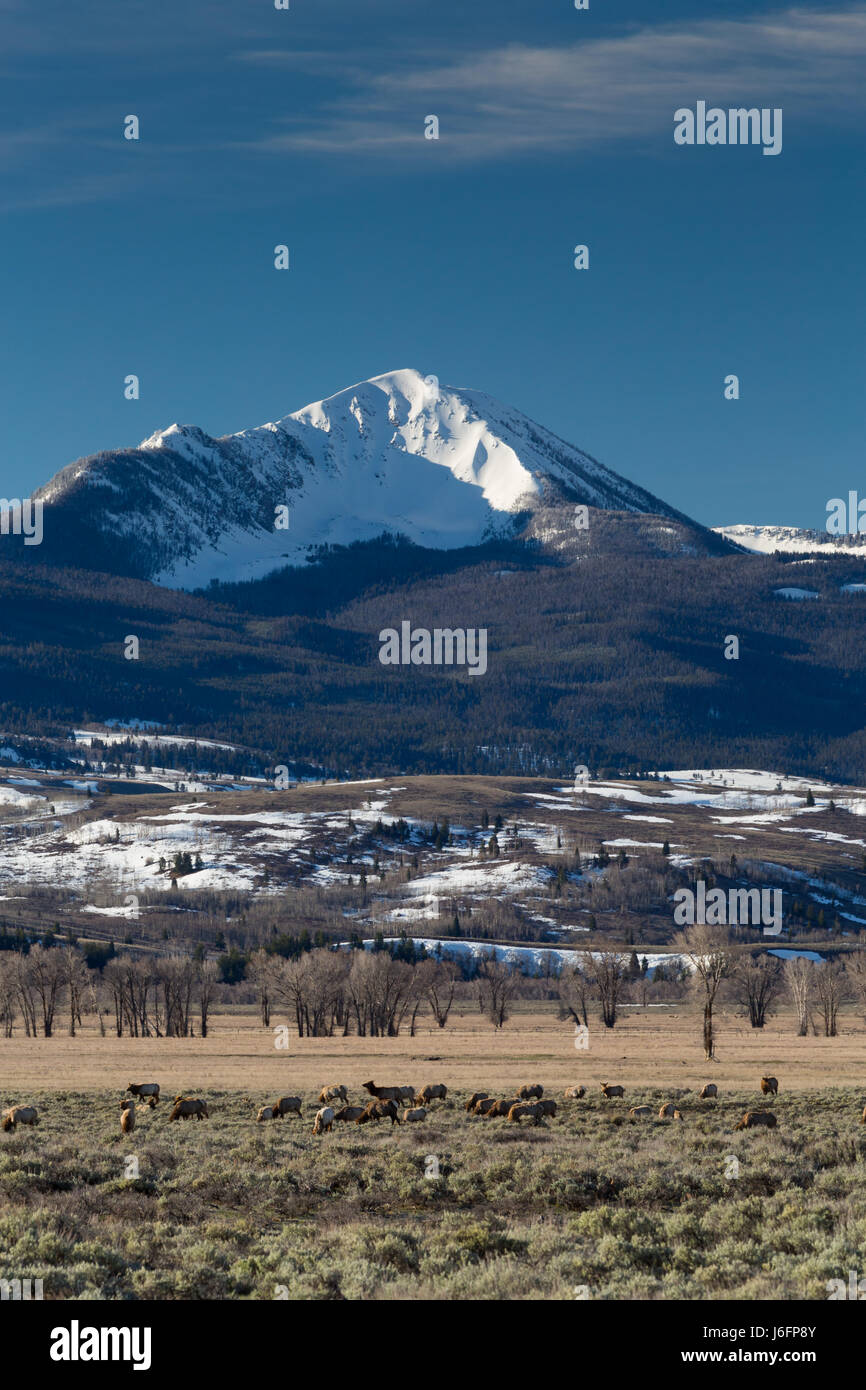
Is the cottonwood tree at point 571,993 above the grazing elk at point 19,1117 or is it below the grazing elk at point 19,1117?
below

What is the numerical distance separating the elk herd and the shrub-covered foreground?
75cm

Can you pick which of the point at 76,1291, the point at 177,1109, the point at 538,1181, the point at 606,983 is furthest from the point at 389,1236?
the point at 606,983

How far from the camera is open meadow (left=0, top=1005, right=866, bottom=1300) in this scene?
62.0 ft

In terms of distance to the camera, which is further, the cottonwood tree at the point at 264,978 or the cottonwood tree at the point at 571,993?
the cottonwood tree at the point at 571,993

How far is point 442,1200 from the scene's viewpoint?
2795 centimetres

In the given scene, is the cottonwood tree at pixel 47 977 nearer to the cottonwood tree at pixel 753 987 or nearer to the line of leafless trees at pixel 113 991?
the line of leafless trees at pixel 113 991

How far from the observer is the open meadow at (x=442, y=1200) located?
1889 centimetres

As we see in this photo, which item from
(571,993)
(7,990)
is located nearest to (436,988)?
(571,993)

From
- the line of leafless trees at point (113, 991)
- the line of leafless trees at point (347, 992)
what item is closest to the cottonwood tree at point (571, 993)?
the line of leafless trees at point (347, 992)

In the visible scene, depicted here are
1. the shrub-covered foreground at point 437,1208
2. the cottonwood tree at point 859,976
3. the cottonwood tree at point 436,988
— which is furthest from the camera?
the cottonwood tree at point 859,976

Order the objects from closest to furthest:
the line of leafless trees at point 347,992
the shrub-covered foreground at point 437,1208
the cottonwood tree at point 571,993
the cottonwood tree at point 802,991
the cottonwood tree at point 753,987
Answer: the shrub-covered foreground at point 437,1208 < the line of leafless trees at point 347,992 < the cottonwood tree at point 802,991 < the cottonwood tree at point 753,987 < the cottonwood tree at point 571,993

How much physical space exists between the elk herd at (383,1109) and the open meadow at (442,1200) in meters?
0.62
